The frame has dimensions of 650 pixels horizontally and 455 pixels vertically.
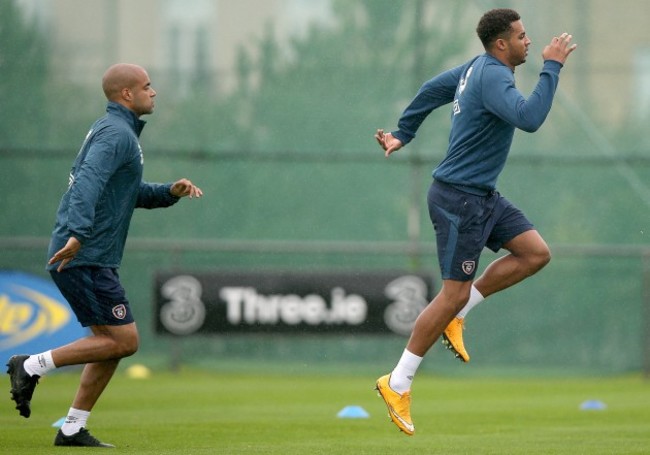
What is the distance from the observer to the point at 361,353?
15742mm

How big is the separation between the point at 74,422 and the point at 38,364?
1.27 feet

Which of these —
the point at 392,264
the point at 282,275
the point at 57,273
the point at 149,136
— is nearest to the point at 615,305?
Result: the point at 392,264

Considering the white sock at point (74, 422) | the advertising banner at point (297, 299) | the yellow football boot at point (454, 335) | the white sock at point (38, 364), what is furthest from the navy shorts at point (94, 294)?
the advertising banner at point (297, 299)

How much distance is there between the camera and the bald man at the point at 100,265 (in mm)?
7664

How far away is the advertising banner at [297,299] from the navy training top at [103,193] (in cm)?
708

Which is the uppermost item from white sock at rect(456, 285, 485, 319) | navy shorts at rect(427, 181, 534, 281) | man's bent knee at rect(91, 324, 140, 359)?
navy shorts at rect(427, 181, 534, 281)

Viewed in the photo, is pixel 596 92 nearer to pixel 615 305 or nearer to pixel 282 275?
pixel 615 305

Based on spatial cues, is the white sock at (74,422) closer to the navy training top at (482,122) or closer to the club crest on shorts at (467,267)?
the club crest on shorts at (467,267)

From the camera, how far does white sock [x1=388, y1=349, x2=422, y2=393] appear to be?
25.3 ft

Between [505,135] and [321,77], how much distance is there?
30.6 feet

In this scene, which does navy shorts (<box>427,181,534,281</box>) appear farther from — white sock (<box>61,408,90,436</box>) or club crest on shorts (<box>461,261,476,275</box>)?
white sock (<box>61,408,90,436</box>)

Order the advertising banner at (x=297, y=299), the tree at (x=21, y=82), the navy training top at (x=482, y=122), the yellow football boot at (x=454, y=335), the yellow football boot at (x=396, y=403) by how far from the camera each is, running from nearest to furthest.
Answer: the navy training top at (x=482, y=122) < the yellow football boot at (x=396, y=403) < the yellow football boot at (x=454, y=335) < the advertising banner at (x=297, y=299) < the tree at (x=21, y=82)

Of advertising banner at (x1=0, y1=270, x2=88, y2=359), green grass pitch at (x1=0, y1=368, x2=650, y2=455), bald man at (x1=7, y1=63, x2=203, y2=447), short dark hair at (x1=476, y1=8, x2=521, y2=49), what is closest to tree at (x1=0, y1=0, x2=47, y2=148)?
advertising banner at (x1=0, y1=270, x2=88, y2=359)

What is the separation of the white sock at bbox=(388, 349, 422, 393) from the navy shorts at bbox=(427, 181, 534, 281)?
0.48m
